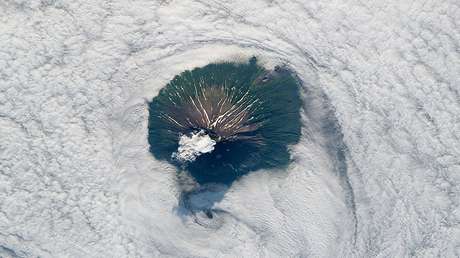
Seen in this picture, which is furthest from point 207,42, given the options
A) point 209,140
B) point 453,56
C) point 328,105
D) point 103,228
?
point 453,56

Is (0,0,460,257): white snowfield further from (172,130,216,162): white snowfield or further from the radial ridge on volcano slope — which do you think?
(172,130,216,162): white snowfield

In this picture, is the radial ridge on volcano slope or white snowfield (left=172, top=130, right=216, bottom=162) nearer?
white snowfield (left=172, top=130, right=216, bottom=162)

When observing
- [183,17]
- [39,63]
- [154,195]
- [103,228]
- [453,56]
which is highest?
[453,56]

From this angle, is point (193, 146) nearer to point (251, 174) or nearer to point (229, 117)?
point (229, 117)

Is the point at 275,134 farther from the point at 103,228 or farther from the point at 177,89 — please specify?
the point at 103,228

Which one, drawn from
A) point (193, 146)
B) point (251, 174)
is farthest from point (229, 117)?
point (251, 174)

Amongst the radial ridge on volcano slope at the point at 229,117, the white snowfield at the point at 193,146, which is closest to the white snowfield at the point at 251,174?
the radial ridge on volcano slope at the point at 229,117

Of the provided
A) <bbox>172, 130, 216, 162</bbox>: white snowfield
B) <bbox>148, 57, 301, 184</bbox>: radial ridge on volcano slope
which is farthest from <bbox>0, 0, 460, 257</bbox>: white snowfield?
<bbox>172, 130, 216, 162</bbox>: white snowfield

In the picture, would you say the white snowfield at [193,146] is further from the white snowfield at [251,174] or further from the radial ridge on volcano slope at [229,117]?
the white snowfield at [251,174]
